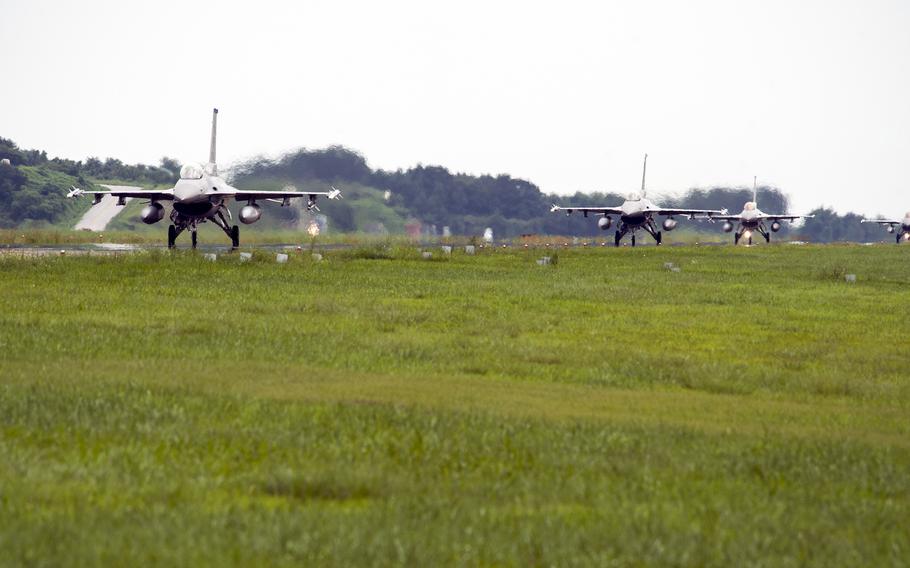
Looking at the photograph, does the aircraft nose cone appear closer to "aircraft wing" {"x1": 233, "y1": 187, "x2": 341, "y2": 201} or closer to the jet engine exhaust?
the jet engine exhaust

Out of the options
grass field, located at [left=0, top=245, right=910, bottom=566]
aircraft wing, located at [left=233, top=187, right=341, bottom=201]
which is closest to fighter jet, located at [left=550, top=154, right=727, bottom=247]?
aircraft wing, located at [left=233, top=187, right=341, bottom=201]

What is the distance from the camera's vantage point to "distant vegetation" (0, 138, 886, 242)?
68.2 metres

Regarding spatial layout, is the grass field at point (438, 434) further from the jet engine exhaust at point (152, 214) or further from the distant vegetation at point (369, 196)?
the distant vegetation at point (369, 196)

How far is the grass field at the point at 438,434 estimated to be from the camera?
26.4 ft

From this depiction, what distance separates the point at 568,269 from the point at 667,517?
35593 mm

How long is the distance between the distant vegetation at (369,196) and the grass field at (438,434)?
41796 millimetres

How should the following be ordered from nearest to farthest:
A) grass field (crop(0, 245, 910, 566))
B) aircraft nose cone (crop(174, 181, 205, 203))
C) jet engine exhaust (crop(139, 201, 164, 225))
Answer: grass field (crop(0, 245, 910, 566))
jet engine exhaust (crop(139, 201, 164, 225))
aircraft nose cone (crop(174, 181, 205, 203))

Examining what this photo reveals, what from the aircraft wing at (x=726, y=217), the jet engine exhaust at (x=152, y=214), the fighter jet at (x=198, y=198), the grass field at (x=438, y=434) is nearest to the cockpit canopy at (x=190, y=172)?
the fighter jet at (x=198, y=198)

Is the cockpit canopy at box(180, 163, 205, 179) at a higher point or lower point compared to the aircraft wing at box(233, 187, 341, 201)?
higher

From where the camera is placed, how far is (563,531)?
8336 mm

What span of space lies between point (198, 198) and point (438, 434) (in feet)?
141

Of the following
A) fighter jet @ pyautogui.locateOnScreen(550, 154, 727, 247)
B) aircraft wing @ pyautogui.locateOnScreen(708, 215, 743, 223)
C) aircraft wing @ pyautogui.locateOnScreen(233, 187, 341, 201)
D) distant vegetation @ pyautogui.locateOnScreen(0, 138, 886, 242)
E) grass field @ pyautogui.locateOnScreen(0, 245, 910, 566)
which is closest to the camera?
grass field @ pyautogui.locateOnScreen(0, 245, 910, 566)

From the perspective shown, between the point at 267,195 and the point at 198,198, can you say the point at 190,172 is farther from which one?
the point at 267,195

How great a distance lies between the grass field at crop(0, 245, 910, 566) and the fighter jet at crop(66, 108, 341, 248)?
25.9 meters
